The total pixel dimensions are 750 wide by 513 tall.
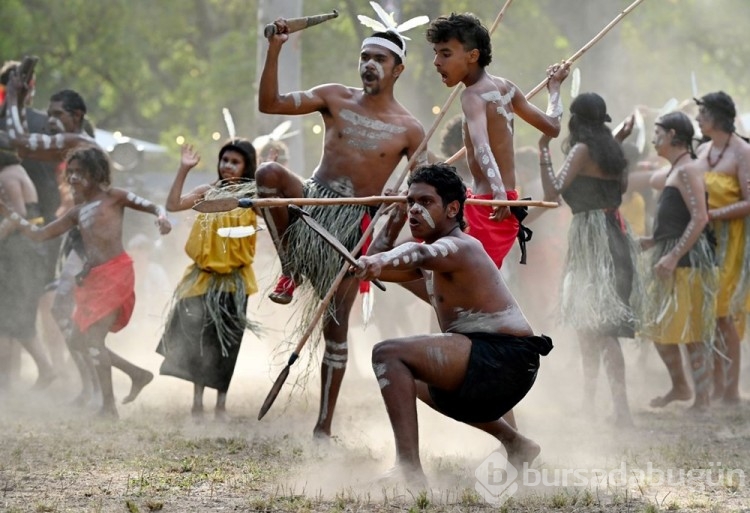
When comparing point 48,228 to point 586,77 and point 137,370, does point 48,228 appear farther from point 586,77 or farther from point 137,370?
point 586,77

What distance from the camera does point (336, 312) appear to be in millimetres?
6762

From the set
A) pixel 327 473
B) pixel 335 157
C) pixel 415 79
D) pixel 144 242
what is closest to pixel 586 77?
pixel 415 79

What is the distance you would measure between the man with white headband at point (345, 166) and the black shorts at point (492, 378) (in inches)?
61.3

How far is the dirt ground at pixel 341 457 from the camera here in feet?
16.3

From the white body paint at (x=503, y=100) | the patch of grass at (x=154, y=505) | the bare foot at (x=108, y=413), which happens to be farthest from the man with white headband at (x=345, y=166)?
the patch of grass at (x=154, y=505)

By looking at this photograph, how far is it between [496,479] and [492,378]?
0.65 metres

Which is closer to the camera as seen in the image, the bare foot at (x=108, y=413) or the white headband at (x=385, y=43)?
the white headband at (x=385, y=43)

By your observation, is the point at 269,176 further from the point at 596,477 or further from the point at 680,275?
the point at 680,275

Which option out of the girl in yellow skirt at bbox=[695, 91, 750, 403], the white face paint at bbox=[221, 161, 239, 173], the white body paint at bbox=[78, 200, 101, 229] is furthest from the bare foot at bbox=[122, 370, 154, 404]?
the girl in yellow skirt at bbox=[695, 91, 750, 403]

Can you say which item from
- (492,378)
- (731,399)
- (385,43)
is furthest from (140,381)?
(731,399)

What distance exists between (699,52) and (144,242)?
1903cm

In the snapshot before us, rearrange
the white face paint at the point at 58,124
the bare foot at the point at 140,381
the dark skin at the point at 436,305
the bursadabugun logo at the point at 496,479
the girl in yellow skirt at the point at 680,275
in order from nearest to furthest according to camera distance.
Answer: the dark skin at the point at 436,305 < the bursadabugun logo at the point at 496,479 < the bare foot at the point at 140,381 < the girl in yellow skirt at the point at 680,275 < the white face paint at the point at 58,124

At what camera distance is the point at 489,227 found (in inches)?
241

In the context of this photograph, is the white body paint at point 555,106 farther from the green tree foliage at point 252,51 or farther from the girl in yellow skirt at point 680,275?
the green tree foliage at point 252,51
